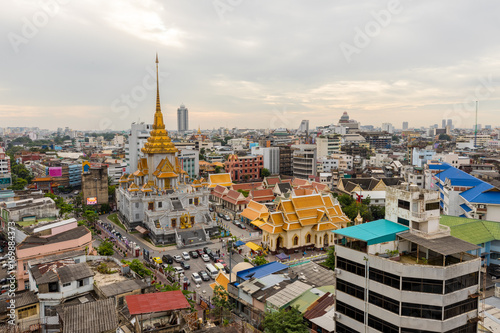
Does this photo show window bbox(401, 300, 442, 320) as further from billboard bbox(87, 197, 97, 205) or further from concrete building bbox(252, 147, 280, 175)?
concrete building bbox(252, 147, 280, 175)

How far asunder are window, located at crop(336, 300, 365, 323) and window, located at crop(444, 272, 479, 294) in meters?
4.68

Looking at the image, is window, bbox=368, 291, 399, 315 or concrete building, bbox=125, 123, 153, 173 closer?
window, bbox=368, 291, 399, 315

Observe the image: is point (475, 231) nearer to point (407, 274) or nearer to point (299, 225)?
point (299, 225)

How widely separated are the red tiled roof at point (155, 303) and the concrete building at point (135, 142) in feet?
246

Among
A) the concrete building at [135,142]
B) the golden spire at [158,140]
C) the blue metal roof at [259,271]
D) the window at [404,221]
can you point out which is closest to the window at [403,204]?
the window at [404,221]

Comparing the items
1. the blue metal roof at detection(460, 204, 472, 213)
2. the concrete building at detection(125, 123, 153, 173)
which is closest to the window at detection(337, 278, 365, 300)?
the blue metal roof at detection(460, 204, 472, 213)

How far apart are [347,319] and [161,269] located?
23.2 m

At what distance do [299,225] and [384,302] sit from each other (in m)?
26.3

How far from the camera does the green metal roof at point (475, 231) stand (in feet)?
120

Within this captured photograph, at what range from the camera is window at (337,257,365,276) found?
2058cm

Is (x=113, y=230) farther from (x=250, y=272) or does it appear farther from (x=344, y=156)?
(x=344, y=156)

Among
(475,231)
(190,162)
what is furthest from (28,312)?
(190,162)

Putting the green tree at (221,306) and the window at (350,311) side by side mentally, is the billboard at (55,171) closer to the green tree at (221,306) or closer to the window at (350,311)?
the green tree at (221,306)

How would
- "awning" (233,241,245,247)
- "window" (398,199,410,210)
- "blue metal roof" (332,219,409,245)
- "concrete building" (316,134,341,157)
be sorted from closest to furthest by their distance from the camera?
"blue metal roof" (332,219,409,245) → "window" (398,199,410,210) → "awning" (233,241,245,247) → "concrete building" (316,134,341,157)
